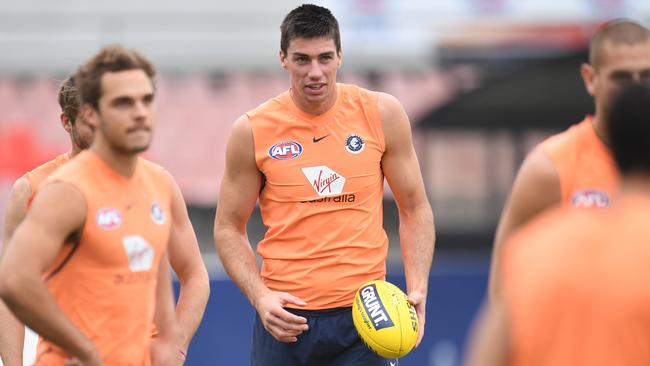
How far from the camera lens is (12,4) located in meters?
23.7

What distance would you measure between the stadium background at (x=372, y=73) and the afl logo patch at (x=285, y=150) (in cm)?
923

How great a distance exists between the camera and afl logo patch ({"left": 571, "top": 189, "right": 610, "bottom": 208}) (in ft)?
16.5

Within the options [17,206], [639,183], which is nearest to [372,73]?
[17,206]

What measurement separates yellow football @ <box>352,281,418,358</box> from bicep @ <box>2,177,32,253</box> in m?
1.75

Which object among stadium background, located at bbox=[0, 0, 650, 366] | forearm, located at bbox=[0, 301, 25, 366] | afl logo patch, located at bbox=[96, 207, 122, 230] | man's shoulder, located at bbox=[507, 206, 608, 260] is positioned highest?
man's shoulder, located at bbox=[507, 206, 608, 260]

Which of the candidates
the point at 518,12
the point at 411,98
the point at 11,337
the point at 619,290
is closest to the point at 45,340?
the point at 11,337

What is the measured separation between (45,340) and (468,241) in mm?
11270

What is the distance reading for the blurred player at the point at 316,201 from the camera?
6402 mm

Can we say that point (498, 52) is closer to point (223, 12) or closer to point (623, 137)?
point (223, 12)

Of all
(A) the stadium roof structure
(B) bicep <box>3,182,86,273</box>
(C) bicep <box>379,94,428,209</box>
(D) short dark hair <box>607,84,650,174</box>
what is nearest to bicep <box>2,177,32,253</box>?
(B) bicep <box>3,182,86,273</box>

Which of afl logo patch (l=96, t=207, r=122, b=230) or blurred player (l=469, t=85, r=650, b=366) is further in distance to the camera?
afl logo patch (l=96, t=207, r=122, b=230)

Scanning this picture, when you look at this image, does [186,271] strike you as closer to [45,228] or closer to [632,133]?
[45,228]

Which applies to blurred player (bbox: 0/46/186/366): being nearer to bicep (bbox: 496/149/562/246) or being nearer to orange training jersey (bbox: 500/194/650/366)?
bicep (bbox: 496/149/562/246)

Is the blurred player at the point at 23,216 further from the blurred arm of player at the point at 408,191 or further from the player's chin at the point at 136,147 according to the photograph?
the blurred arm of player at the point at 408,191
